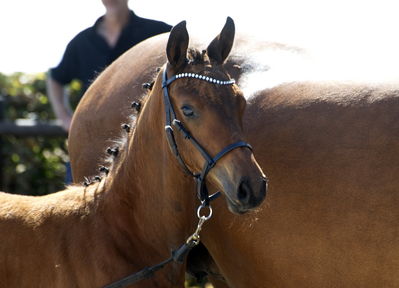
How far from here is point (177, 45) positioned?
3.23 m

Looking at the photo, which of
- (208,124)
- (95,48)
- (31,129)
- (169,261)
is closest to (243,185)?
(208,124)

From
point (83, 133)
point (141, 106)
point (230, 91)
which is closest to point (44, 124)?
point (83, 133)

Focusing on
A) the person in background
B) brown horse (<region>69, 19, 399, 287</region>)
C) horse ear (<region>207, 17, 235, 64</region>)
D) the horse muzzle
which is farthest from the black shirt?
the horse muzzle

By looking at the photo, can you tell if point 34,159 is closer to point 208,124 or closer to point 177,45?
point 177,45

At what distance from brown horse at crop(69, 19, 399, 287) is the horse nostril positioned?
57 cm

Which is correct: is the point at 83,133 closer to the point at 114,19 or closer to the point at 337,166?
the point at 114,19

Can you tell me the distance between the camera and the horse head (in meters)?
2.96

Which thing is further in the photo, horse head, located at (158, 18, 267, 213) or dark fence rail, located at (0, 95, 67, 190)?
dark fence rail, located at (0, 95, 67, 190)

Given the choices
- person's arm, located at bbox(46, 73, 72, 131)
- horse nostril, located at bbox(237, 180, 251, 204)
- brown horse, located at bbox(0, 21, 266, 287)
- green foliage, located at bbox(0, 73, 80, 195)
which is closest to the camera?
horse nostril, located at bbox(237, 180, 251, 204)

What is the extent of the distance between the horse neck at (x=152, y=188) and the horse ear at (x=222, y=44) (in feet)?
0.98

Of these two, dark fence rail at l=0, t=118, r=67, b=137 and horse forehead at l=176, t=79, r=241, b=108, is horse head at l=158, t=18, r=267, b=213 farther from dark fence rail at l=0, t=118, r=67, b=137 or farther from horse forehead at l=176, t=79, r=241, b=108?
dark fence rail at l=0, t=118, r=67, b=137

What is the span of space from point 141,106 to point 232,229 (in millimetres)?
761

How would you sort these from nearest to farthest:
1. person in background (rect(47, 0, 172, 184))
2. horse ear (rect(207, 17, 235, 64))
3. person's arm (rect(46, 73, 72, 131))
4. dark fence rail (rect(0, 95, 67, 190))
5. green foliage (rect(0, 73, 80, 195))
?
horse ear (rect(207, 17, 235, 64)), person in background (rect(47, 0, 172, 184)), person's arm (rect(46, 73, 72, 131)), dark fence rail (rect(0, 95, 67, 190)), green foliage (rect(0, 73, 80, 195))

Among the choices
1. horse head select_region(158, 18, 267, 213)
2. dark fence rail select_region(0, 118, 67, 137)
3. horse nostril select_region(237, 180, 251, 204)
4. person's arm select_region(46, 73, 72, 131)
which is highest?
horse head select_region(158, 18, 267, 213)
